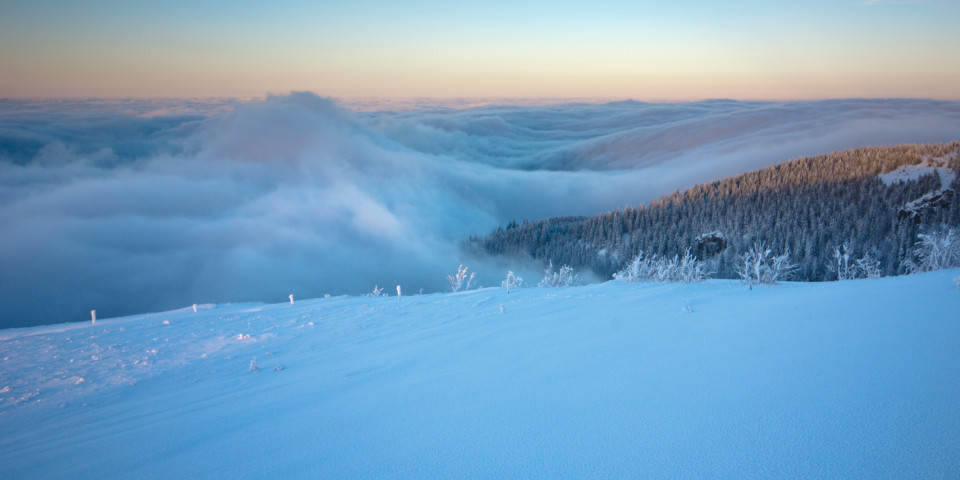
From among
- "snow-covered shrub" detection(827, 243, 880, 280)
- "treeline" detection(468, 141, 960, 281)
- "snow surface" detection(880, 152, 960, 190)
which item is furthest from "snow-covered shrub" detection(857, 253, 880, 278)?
"snow surface" detection(880, 152, 960, 190)

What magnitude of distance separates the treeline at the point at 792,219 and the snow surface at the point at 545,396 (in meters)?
38.6

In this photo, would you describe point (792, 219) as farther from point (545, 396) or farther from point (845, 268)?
point (545, 396)

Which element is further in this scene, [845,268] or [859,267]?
[859,267]

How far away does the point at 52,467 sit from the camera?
3549mm

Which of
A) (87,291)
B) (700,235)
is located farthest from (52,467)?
(87,291)

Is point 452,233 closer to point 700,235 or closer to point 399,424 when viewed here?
point 700,235

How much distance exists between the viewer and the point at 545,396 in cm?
380

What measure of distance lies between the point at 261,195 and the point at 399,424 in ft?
547

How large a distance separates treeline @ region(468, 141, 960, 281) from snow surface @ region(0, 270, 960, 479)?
127ft

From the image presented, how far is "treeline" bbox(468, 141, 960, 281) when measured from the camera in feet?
145

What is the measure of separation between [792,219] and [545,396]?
2372 inches

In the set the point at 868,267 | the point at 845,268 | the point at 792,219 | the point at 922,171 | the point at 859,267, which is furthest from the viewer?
the point at 922,171

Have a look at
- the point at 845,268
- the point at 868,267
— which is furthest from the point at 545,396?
the point at 845,268

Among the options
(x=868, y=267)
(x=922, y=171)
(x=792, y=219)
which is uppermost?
(x=922, y=171)
